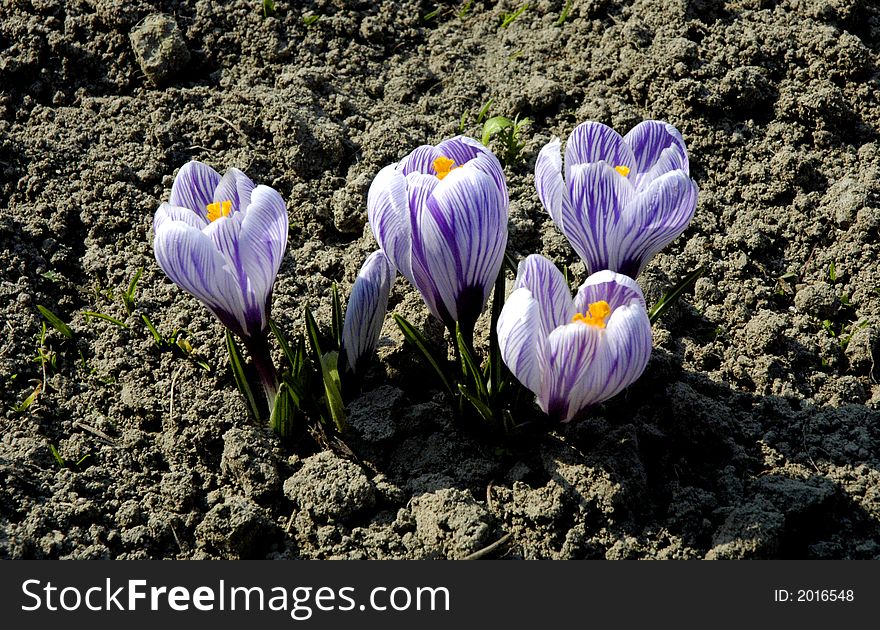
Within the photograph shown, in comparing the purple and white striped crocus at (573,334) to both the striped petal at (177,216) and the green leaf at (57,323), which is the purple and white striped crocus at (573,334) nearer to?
the striped petal at (177,216)

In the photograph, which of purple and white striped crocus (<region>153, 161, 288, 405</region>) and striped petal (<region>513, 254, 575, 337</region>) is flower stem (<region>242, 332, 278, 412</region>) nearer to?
purple and white striped crocus (<region>153, 161, 288, 405</region>)

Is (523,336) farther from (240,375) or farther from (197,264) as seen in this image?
(240,375)

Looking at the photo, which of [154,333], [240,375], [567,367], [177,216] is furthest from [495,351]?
[154,333]

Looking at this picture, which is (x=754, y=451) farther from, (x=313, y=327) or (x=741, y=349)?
(x=313, y=327)

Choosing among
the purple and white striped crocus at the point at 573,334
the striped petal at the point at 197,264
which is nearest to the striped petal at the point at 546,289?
the purple and white striped crocus at the point at 573,334

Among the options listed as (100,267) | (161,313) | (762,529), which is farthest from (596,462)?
(100,267)
